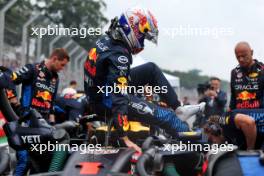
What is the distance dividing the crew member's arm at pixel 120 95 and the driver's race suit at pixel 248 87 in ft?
6.26

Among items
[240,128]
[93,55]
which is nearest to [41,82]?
[93,55]

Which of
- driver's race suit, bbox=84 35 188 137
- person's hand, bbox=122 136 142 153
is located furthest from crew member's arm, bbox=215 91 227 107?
person's hand, bbox=122 136 142 153

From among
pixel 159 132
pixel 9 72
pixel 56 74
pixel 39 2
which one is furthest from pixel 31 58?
pixel 39 2

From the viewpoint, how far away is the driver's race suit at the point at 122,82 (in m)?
4.01

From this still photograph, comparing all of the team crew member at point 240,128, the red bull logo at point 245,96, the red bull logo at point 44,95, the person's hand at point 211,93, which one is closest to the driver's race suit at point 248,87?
the red bull logo at point 245,96

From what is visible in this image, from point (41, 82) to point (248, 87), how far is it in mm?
2270

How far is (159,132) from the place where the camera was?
4.79m

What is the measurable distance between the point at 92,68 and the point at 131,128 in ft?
1.95

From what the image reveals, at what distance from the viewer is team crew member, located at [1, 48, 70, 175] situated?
19.5 feet

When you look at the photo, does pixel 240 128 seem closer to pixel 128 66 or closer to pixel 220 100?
pixel 128 66

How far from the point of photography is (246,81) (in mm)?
5570

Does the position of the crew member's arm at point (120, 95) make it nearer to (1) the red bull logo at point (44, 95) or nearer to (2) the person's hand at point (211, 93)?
(1) the red bull logo at point (44, 95)

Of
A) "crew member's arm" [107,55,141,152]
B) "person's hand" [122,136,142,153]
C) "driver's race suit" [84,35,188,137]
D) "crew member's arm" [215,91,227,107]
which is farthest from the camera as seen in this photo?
"crew member's arm" [215,91,227,107]

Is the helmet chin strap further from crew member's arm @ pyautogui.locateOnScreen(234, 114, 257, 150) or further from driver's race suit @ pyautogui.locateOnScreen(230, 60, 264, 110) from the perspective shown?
driver's race suit @ pyautogui.locateOnScreen(230, 60, 264, 110)
